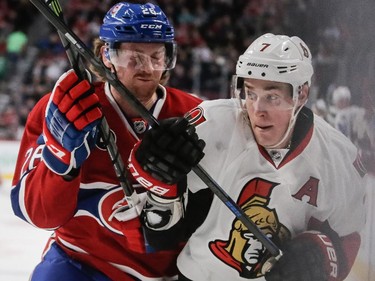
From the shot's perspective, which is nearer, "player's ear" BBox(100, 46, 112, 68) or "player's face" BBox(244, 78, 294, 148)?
"player's face" BBox(244, 78, 294, 148)

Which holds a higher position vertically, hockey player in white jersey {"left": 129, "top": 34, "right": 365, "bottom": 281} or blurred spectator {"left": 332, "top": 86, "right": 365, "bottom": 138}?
blurred spectator {"left": 332, "top": 86, "right": 365, "bottom": 138}

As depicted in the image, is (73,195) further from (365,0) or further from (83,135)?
(365,0)

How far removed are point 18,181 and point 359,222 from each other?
2.65 feet

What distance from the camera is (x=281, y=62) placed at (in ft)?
5.08

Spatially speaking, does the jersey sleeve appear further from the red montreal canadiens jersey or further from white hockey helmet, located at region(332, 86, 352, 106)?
white hockey helmet, located at region(332, 86, 352, 106)

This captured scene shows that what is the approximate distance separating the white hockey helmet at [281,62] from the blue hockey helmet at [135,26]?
325 millimetres

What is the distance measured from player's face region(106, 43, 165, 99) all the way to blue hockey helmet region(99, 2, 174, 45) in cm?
2

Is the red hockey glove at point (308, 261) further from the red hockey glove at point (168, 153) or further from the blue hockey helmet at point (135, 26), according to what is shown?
the blue hockey helmet at point (135, 26)

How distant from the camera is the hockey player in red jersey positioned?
5.48 ft

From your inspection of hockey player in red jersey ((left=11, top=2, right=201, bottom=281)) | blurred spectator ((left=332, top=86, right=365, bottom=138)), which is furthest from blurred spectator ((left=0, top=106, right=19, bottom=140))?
blurred spectator ((left=332, top=86, right=365, bottom=138))

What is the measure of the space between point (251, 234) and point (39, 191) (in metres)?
0.49

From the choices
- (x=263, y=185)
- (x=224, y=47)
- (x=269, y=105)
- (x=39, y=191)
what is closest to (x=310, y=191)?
(x=263, y=185)

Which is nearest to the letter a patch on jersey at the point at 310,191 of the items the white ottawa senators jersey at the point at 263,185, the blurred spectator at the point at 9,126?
the white ottawa senators jersey at the point at 263,185

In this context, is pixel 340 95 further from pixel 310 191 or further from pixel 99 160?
pixel 99 160
